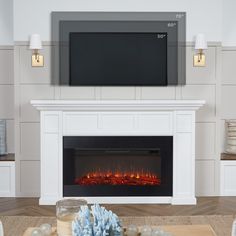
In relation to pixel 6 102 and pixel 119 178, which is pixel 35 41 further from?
pixel 119 178

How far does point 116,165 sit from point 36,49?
1451 millimetres

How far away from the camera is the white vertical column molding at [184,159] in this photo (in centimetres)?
516

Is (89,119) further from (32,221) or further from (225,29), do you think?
(225,29)

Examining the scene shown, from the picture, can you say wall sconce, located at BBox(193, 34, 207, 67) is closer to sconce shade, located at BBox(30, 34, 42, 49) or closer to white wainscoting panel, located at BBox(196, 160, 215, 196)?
white wainscoting panel, located at BBox(196, 160, 215, 196)

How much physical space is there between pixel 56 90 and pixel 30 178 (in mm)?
972

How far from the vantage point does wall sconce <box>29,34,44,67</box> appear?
17.0ft

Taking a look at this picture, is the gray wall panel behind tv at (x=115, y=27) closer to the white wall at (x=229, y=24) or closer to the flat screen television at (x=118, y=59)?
the flat screen television at (x=118, y=59)

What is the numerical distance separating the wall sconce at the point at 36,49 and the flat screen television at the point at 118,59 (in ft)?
1.04

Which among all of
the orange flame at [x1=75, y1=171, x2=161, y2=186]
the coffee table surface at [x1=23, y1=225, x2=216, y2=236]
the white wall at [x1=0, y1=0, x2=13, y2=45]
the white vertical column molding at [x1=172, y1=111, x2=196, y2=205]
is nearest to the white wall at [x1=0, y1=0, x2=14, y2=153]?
the white wall at [x1=0, y1=0, x2=13, y2=45]

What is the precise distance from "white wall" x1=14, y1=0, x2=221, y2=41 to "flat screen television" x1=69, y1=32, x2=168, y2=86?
0.27m

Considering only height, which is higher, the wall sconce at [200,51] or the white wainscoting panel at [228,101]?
the wall sconce at [200,51]

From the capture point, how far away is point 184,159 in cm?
516

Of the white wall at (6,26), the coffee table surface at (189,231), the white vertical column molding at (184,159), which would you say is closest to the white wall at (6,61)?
the white wall at (6,26)

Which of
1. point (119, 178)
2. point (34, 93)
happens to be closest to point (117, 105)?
point (119, 178)
